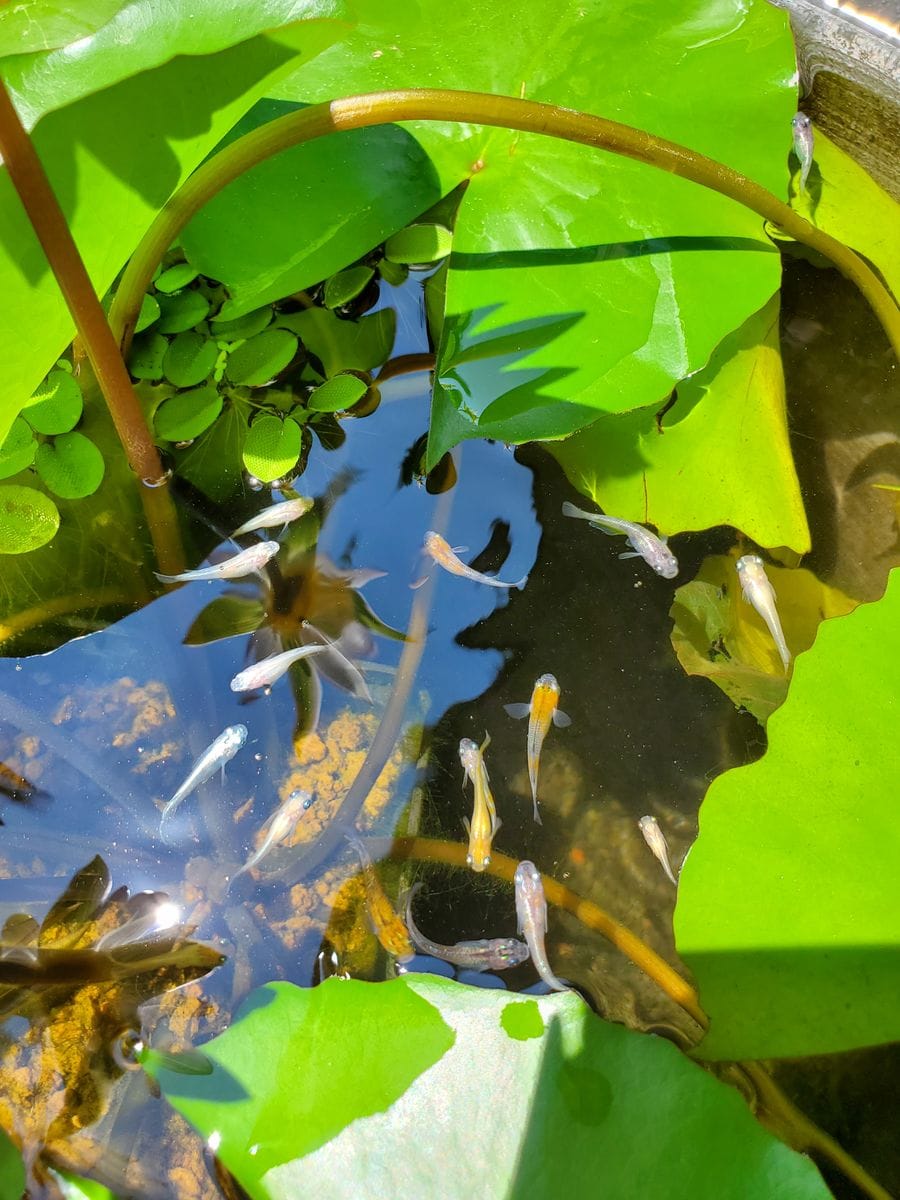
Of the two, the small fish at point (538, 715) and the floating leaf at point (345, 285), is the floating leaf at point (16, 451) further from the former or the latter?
the small fish at point (538, 715)

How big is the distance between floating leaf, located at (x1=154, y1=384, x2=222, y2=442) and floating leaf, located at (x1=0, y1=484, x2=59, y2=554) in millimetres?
250

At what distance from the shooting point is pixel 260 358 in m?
1.66

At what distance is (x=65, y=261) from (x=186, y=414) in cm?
65

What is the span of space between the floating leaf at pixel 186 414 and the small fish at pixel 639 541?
2.40 feet

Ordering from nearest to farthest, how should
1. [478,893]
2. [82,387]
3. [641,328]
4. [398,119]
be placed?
[398,119] → [641,328] → [478,893] → [82,387]

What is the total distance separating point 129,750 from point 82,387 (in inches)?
27.8

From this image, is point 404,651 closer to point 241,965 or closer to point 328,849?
point 328,849

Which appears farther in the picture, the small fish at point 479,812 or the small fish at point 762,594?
the small fish at point 762,594

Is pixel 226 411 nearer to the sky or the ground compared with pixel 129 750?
nearer to the sky

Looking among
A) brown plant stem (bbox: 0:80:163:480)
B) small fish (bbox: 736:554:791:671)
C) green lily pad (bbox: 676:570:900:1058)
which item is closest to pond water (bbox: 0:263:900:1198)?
small fish (bbox: 736:554:791:671)

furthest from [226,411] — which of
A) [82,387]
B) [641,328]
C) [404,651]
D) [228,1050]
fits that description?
[228,1050]

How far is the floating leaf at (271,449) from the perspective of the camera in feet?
5.36

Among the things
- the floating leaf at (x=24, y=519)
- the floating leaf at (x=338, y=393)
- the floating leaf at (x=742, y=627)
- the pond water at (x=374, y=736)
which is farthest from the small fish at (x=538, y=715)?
the floating leaf at (x=24, y=519)

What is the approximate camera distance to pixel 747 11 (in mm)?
1469
